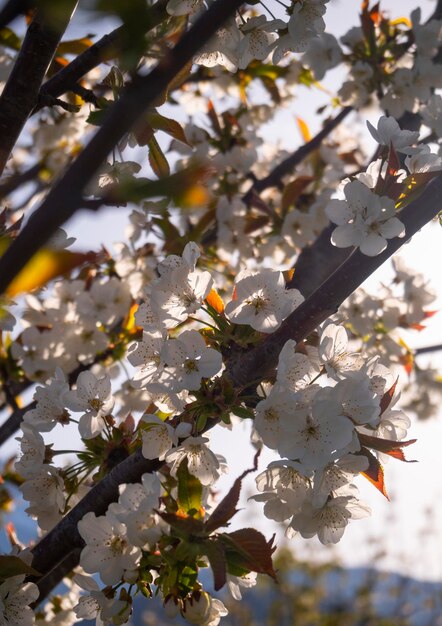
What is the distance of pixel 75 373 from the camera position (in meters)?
2.28

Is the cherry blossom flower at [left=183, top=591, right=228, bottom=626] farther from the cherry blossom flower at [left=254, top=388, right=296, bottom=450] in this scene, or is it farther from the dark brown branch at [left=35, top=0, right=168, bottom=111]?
the dark brown branch at [left=35, top=0, right=168, bottom=111]

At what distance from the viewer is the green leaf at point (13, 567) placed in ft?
3.66

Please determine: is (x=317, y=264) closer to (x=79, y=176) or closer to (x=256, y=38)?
(x=256, y=38)

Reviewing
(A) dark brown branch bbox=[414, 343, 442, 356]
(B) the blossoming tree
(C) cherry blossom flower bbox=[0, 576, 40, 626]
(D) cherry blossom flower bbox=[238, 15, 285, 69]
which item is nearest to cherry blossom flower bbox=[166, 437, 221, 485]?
(B) the blossoming tree

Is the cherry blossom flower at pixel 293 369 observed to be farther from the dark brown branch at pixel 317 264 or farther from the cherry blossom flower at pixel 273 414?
the dark brown branch at pixel 317 264

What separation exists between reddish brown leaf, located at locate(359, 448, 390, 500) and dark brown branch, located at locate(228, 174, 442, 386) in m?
0.23

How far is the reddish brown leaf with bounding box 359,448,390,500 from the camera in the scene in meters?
1.10

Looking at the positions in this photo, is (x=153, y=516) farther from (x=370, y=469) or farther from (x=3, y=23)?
(x=3, y=23)

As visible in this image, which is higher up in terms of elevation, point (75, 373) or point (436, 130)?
point (436, 130)

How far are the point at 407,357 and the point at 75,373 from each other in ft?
3.89

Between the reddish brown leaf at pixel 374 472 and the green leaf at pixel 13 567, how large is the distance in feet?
2.05

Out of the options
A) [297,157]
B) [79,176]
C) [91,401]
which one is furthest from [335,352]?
[297,157]

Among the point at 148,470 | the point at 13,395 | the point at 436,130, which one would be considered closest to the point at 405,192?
the point at 148,470

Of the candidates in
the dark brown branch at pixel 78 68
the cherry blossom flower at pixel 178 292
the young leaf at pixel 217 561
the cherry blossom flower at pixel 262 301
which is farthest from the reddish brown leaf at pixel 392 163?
the young leaf at pixel 217 561
